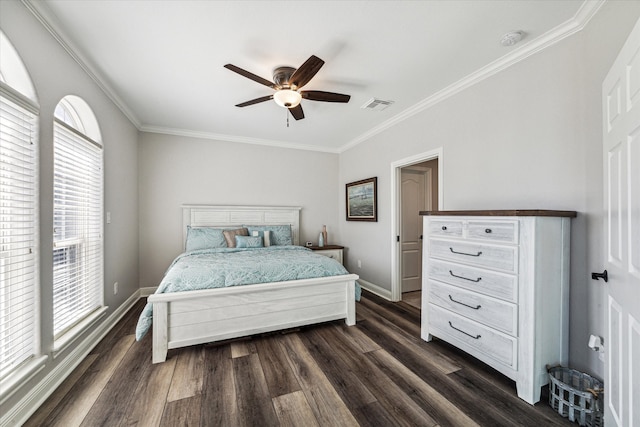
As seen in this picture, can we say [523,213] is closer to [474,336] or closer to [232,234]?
[474,336]

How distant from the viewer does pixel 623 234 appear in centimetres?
107

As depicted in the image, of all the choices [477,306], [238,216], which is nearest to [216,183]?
[238,216]

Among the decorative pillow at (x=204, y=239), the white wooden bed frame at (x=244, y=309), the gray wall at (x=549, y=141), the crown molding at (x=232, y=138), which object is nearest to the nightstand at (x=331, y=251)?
the decorative pillow at (x=204, y=239)

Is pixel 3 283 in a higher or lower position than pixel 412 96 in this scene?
lower

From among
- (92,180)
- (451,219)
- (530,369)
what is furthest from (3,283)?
(530,369)

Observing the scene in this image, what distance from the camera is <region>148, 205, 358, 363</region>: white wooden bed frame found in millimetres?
2094

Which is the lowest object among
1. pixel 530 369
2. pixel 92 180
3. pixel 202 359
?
pixel 202 359

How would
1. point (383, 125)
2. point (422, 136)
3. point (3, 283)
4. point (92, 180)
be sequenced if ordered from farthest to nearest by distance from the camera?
point (383, 125), point (422, 136), point (92, 180), point (3, 283)

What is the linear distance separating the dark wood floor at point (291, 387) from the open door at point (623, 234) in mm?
596

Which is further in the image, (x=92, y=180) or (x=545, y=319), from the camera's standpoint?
(x=92, y=180)

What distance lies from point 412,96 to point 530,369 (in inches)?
103

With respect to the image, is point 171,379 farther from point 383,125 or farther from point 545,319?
point 383,125

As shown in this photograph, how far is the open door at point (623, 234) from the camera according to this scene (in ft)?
3.10

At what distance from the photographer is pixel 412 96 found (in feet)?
9.17
